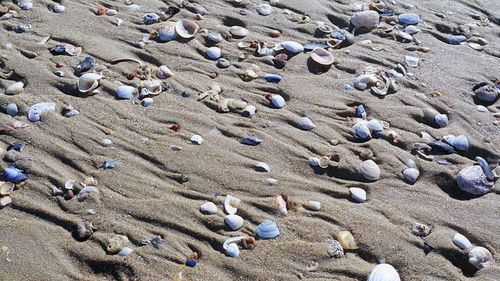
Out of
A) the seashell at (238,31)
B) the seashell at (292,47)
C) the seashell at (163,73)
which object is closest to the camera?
the seashell at (163,73)

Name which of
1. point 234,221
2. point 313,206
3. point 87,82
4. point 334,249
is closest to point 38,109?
point 87,82

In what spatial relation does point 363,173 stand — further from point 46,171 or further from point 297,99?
point 46,171

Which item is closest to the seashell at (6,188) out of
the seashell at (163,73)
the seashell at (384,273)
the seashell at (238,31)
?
the seashell at (163,73)

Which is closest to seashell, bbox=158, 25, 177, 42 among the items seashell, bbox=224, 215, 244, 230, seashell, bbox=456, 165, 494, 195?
seashell, bbox=224, 215, 244, 230

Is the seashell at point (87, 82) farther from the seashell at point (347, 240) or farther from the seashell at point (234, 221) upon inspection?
the seashell at point (347, 240)

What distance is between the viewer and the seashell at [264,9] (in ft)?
17.1

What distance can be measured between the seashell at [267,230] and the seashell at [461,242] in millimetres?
1106

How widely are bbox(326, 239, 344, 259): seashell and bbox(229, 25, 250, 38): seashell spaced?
2.36 meters

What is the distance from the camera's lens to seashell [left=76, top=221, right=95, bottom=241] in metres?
3.11

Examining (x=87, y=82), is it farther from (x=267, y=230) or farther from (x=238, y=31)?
(x=267, y=230)

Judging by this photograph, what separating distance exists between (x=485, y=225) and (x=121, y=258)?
2.28 m

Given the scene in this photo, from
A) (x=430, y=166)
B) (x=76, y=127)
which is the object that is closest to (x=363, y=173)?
(x=430, y=166)

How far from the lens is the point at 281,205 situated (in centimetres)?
342

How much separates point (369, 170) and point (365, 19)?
2.05 metres
